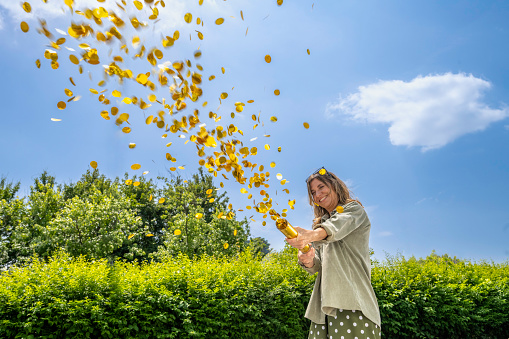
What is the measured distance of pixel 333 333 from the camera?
6.92ft

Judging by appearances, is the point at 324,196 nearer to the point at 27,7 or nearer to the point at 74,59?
the point at 74,59

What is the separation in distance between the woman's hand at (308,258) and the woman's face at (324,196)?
0.30m

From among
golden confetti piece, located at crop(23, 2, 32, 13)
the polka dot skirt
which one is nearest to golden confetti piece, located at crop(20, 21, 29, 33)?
golden confetti piece, located at crop(23, 2, 32, 13)

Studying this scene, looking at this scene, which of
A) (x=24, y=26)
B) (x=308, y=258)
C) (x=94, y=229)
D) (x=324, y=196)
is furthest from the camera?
(x=94, y=229)

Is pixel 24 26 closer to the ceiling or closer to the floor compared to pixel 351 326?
closer to the ceiling

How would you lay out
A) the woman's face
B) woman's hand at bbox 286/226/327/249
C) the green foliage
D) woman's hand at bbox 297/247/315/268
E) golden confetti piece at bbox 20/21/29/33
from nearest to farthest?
woman's hand at bbox 286/226/327/249, golden confetti piece at bbox 20/21/29/33, woman's hand at bbox 297/247/315/268, the woman's face, the green foliage

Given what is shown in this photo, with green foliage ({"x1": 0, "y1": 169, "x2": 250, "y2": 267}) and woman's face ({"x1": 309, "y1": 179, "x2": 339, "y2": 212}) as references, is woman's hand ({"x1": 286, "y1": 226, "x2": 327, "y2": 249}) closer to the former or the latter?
woman's face ({"x1": 309, "y1": 179, "x2": 339, "y2": 212})

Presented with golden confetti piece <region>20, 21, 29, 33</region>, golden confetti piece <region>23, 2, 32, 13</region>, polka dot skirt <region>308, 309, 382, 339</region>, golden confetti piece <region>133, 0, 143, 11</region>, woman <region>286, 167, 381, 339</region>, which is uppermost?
golden confetti piece <region>133, 0, 143, 11</region>

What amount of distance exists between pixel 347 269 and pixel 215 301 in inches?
115

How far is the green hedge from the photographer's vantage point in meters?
4.17

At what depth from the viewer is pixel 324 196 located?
242cm

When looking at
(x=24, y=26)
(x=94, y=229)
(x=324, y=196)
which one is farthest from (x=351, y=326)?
(x=94, y=229)

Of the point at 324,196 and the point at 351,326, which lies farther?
the point at 324,196

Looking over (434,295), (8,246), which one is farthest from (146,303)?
(8,246)
